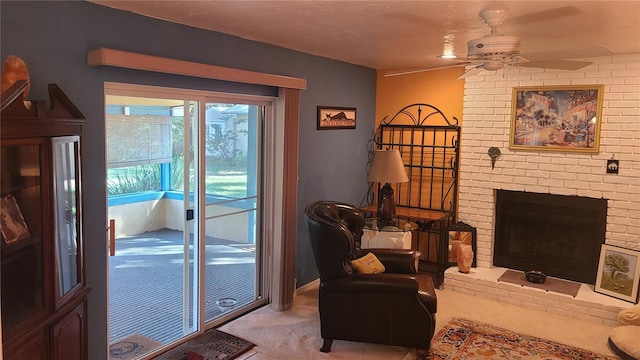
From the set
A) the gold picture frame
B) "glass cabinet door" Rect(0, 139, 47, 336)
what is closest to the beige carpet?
the gold picture frame

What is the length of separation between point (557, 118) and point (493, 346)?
2.29 metres

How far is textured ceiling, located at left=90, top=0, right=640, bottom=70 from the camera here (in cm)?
270

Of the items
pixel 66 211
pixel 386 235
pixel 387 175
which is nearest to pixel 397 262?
pixel 386 235

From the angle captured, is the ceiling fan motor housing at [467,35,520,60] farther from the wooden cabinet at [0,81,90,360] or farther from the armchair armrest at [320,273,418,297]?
the wooden cabinet at [0,81,90,360]

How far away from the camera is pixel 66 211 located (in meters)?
2.47

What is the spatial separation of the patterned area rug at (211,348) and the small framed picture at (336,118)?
214 cm

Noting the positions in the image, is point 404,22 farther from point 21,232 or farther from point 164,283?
point 164,283

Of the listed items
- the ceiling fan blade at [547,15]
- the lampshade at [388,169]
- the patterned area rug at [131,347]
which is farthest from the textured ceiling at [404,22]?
the patterned area rug at [131,347]

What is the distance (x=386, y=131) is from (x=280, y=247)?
214cm

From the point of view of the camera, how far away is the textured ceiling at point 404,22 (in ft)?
8.84

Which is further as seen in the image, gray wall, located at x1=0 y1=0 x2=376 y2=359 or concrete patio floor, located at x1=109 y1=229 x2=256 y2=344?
concrete patio floor, located at x1=109 y1=229 x2=256 y2=344

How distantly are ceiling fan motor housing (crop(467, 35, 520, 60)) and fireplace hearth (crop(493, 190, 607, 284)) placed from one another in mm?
2531

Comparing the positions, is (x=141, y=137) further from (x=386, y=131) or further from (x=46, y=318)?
(x=386, y=131)

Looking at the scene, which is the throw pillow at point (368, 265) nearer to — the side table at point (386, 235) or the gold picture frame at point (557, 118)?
the side table at point (386, 235)
